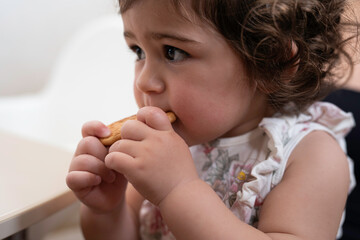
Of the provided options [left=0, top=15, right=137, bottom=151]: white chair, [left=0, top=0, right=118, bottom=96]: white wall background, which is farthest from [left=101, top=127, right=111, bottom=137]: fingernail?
[left=0, top=0, right=118, bottom=96]: white wall background

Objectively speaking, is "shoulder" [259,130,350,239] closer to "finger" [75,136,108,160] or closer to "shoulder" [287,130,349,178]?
"shoulder" [287,130,349,178]

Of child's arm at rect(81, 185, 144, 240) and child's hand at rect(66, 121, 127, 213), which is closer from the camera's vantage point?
child's hand at rect(66, 121, 127, 213)

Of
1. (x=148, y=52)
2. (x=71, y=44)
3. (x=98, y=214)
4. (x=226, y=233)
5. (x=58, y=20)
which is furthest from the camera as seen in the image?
(x=58, y=20)

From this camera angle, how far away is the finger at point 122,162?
57 cm

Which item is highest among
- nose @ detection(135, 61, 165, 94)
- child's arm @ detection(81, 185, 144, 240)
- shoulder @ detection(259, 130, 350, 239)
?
nose @ detection(135, 61, 165, 94)

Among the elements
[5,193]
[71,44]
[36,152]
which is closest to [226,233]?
[5,193]

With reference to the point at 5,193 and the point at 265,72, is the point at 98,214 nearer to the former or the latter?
the point at 5,193

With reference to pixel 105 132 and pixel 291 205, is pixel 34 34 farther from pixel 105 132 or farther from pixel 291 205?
pixel 291 205

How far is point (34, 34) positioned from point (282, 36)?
1632 mm

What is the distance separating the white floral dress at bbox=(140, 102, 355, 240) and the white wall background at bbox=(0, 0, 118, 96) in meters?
1.27

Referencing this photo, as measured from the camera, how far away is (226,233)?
551 mm

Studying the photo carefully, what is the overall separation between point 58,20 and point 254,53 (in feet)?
5.15

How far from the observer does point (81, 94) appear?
1.42 metres

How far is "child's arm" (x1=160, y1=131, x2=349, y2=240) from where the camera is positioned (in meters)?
0.55
